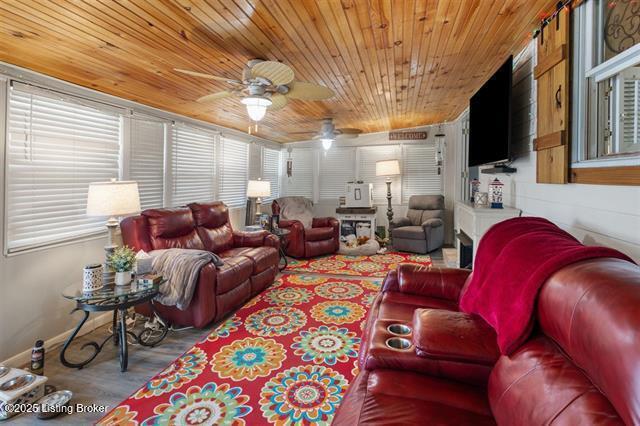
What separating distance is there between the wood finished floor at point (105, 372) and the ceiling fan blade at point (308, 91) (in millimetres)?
2232

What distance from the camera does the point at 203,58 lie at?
100 inches

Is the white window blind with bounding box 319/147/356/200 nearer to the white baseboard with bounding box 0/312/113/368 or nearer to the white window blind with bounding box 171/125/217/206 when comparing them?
the white window blind with bounding box 171/125/217/206

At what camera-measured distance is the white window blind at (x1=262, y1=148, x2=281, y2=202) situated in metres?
6.84

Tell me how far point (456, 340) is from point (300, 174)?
6.44m

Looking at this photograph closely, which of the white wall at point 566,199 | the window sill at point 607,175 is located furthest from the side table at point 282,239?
the window sill at point 607,175

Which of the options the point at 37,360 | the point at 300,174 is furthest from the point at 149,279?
the point at 300,174

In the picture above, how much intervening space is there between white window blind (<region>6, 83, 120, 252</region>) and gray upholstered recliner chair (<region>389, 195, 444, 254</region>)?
4645 mm

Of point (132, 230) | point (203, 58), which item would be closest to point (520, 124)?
point (203, 58)

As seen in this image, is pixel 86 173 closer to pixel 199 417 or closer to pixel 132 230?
pixel 132 230

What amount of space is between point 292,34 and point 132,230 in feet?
7.76

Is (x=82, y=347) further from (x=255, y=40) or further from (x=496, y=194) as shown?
(x=496, y=194)

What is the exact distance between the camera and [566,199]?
6.86 feet

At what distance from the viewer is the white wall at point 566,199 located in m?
1.53

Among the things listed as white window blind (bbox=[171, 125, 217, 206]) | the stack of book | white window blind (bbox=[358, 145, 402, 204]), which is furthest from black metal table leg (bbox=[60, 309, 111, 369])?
white window blind (bbox=[358, 145, 402, 204])
